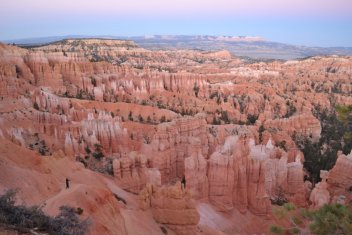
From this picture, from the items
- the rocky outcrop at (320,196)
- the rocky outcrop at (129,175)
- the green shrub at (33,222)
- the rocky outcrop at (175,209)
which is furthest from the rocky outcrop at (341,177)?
the green shrub at (33,222)

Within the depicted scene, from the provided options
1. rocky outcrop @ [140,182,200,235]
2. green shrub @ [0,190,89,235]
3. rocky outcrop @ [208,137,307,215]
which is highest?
green shrub @ [0,190,89,235]

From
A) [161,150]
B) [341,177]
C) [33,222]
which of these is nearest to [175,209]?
[33,222]

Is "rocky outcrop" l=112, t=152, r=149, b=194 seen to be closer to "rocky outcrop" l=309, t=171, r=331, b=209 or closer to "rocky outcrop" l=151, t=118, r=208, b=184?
"rocky outcrop" l=151, t=118, r=208, b=184

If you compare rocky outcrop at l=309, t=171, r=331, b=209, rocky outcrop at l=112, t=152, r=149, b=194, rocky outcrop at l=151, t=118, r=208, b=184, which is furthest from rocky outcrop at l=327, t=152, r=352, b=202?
rocky outcrop at l=112, t=152, r=149, b=194

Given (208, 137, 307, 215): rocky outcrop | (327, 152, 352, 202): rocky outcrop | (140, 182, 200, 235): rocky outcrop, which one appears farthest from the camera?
(208, 137, 307, 215): rocky outcrop

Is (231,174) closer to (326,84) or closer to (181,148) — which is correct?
(181,148)

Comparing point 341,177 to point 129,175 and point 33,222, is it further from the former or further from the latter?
point 33,222

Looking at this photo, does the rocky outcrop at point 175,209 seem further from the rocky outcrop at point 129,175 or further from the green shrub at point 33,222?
the green shrub at point 33,222

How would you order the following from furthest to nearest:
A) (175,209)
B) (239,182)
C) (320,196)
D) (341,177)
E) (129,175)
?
(239,182), (341,177), (129,175), (320,196), (175,209)
